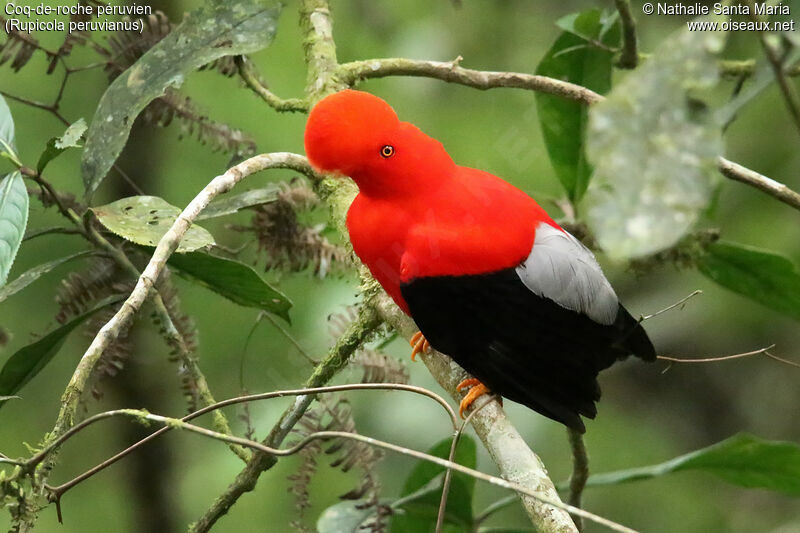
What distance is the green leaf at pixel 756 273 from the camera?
215cm

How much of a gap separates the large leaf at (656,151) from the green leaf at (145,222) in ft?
3.40

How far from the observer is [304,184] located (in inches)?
88.7

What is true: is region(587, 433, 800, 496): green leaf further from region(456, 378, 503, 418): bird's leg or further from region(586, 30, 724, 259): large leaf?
region(586, 30, 724, 259): large leaf

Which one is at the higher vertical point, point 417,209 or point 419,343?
point 417,209

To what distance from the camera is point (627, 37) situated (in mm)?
2129

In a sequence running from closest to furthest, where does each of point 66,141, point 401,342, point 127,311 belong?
point 127,311 < point 66,141 < point 401,342

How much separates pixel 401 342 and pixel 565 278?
1.15m

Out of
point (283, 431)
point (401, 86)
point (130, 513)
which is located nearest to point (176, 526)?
point (130, 513)

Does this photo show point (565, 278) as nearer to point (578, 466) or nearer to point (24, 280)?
point (578, 466)

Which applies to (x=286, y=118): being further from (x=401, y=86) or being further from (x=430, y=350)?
(x=430, y=350)

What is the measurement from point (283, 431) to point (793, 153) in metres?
2.38

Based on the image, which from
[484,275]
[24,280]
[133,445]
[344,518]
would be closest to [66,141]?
[24,280]

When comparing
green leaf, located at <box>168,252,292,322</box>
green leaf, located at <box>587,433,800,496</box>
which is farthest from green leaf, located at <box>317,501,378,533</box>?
green leaf, located at <box>587,433,800,496</box>

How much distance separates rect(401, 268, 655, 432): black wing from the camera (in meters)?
1.68
